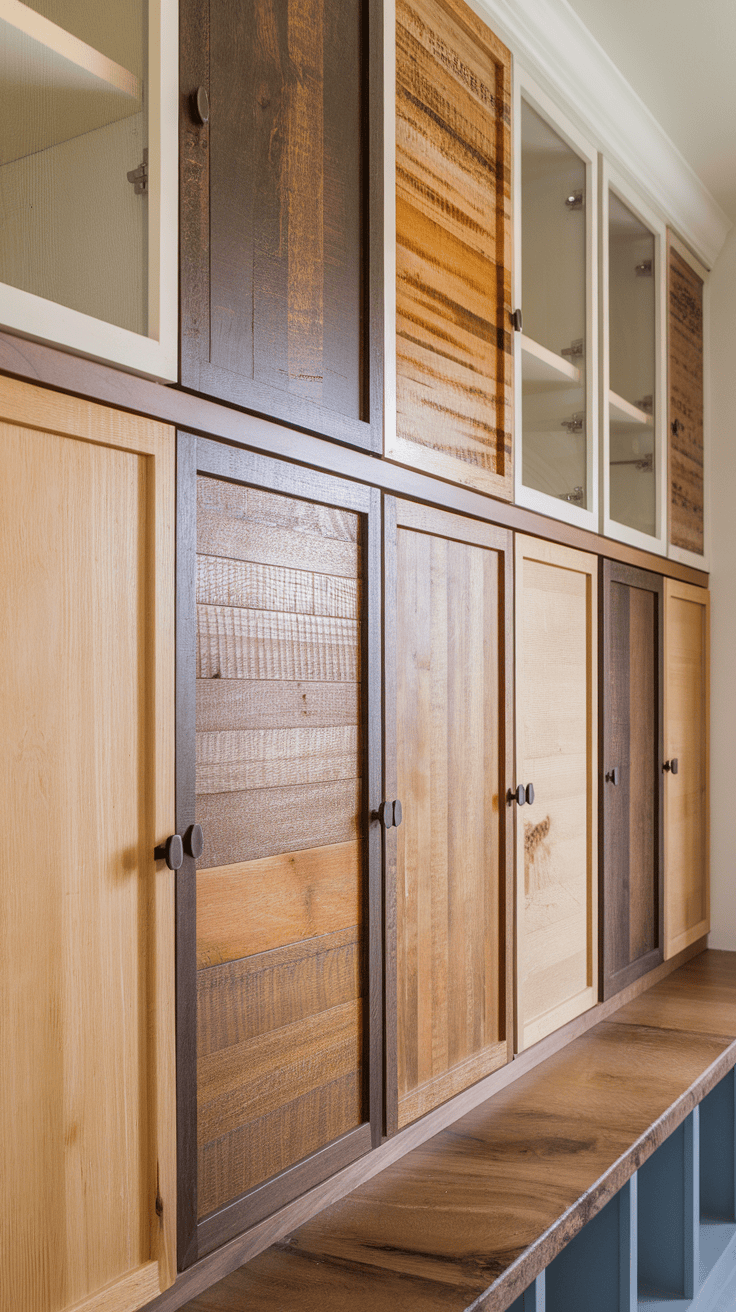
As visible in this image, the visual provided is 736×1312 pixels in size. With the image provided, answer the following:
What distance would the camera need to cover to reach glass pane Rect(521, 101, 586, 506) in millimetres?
1906

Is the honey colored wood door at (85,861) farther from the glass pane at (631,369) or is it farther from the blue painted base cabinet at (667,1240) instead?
the glass pane at (631,369)

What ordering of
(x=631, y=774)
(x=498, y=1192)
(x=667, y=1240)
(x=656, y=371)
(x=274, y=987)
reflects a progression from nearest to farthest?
(x=274, y=987), (x=498, y=1192), (x=667, y=1240), (x=631, y=774), (x=656, y=371)

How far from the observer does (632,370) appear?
2426mm

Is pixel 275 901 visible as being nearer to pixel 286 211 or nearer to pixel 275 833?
pixel 275 833

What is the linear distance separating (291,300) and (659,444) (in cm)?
153

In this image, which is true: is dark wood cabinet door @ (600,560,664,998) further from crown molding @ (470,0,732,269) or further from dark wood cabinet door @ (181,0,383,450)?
dark wood cabinet door @ (181,0,383,450)

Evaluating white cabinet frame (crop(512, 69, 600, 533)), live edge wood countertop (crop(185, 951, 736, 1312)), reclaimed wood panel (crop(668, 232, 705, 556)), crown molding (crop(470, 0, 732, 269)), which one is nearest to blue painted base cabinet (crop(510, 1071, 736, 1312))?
live edge wood countertop (crop(185, 951, 736, 1312))

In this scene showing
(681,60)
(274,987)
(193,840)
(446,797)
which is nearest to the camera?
(193,840)

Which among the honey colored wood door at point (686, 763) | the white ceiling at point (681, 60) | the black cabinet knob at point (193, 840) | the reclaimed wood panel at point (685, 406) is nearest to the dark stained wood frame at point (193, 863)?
the black cabinet knob at point (193, 840)

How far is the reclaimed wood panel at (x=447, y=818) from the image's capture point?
1.49m

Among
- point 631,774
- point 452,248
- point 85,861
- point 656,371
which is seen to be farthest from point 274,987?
point 656,371

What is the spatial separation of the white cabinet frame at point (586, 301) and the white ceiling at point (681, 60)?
0.17 m

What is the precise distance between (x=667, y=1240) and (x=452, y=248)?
5.91ft

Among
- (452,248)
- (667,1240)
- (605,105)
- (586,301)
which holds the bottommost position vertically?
(667,1240)
